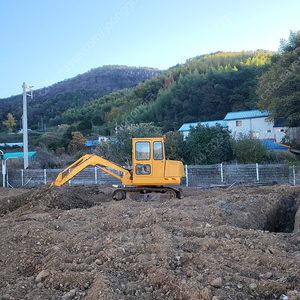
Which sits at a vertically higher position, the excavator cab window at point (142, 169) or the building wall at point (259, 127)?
the building wall at point (259, 127)

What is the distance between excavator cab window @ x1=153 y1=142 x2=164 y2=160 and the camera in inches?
436

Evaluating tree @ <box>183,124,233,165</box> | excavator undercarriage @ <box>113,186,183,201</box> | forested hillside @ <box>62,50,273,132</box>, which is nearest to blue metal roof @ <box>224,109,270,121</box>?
forested hillside @ <box>62,50,273,132</box>

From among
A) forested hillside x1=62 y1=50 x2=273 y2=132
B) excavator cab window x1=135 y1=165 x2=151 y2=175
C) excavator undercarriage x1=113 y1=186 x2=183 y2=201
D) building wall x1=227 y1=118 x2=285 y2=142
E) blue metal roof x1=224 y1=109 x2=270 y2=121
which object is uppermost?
forested hillside x1=62 y1=50 x2=273 y2=132

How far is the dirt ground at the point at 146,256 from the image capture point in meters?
3.89

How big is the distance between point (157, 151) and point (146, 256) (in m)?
6.38

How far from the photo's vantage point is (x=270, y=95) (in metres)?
28.4

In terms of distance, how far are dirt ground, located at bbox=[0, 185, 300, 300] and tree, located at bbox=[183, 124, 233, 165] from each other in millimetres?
12348

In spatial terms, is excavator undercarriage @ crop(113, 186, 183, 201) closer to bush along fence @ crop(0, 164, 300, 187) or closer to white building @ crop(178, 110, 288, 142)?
bush along fence @ crop(0, 164, 300, 187)

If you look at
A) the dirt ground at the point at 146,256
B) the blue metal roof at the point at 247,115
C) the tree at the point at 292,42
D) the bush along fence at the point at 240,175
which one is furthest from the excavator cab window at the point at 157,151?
the blue metal roof at the point at 247,115

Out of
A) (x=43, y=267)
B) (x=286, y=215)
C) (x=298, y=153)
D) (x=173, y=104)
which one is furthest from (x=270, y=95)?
(x=43, y=267)

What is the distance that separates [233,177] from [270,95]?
1540cm

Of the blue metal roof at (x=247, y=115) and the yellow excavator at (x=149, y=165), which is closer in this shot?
the yellow excavator at (x=149, y=165)

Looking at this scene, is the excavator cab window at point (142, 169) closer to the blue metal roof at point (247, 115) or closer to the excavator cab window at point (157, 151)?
the excavator cab window at point (157, 151)

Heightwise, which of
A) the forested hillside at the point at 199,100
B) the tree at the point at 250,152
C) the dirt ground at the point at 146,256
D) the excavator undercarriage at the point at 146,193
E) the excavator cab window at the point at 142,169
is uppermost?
the forested hillside at the point at 199,100
